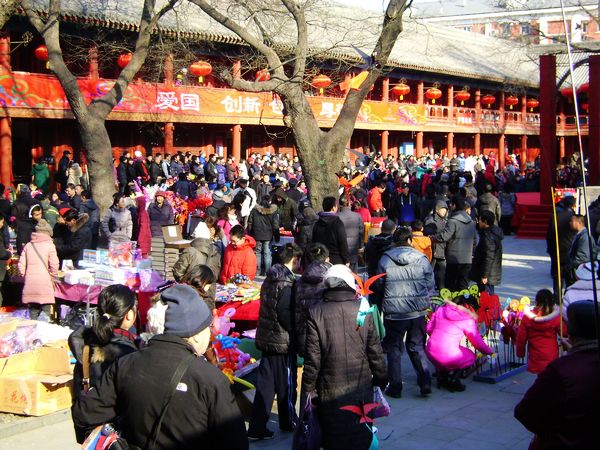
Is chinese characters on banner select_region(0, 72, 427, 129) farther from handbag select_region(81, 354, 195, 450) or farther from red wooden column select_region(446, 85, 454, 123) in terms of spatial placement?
handbag select_region(81, 354, 195, 450)

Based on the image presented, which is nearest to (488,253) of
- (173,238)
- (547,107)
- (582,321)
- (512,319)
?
(512,319)

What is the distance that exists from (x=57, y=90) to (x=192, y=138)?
6.63m

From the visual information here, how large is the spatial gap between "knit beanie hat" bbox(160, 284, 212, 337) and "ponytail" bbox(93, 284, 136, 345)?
40.4 inches

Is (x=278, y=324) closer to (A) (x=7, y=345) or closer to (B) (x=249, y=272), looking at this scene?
(A) (x=7, y=345)

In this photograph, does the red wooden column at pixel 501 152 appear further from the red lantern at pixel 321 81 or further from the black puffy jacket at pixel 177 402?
the black puffy jacket at pixel 177 402

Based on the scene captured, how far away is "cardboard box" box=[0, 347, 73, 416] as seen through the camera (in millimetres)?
6938

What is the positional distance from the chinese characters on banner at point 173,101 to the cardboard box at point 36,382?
8988mm

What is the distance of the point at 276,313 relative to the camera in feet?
20.4

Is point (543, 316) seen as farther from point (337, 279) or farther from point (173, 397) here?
point (173, 397)

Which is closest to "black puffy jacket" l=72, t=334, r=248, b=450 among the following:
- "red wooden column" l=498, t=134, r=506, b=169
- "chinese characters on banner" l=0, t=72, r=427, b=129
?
"chinese characters on banner" l=0, t=72, r=427, b=129

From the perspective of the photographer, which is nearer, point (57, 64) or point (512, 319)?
point (512, 319)

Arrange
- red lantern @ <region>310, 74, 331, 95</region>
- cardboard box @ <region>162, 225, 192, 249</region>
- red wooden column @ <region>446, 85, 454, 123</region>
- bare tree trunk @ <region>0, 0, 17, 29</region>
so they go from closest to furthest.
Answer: cardboard box @ <region>162, 225, 192, 249</region> → bare tree trunk @ <region>0, 0, 17, 29</region> → red lantern @ <region>310, 74, 331, 95</region> → red wooden column @ <region>446, 85, 454, 123</region>

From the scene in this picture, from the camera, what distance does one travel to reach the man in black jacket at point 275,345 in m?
6.17

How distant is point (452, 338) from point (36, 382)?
12.0 ft
